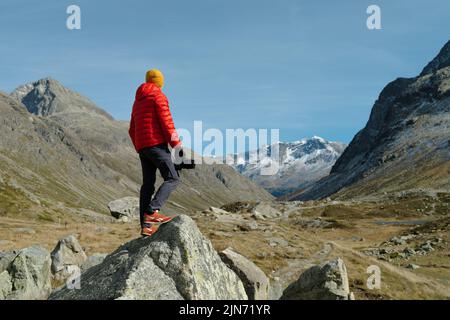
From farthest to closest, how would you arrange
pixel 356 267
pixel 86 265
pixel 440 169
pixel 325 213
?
1. pixel 440 169
2. pixel 325 213
3. pixel 356 267
4. pixel 86 265

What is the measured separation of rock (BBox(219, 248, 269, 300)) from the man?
3882 mm

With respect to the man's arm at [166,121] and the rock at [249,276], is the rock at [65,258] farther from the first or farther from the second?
the man's arm at [166,121]

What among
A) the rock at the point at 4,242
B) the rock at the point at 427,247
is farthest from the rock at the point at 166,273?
the rock at the point at 427,247

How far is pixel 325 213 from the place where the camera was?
12125 centimetres

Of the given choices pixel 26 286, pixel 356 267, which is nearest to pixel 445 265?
pixel 356 267

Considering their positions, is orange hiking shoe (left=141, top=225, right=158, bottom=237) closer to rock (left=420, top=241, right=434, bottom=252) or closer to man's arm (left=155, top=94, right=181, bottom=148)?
man's arm (left=155, top=94, right=181, bottom=148)

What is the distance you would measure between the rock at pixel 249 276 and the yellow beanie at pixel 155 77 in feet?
23.2

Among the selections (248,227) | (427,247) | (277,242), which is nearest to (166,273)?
(277,242)

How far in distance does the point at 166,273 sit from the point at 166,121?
4318mm

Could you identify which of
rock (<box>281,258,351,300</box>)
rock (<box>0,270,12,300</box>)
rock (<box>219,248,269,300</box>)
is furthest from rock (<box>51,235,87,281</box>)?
rock (<box>281,258,351,300</box>)

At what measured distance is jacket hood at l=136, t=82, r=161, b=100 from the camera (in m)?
13.3

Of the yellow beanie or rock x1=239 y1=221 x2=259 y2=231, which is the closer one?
the yellow beanie
